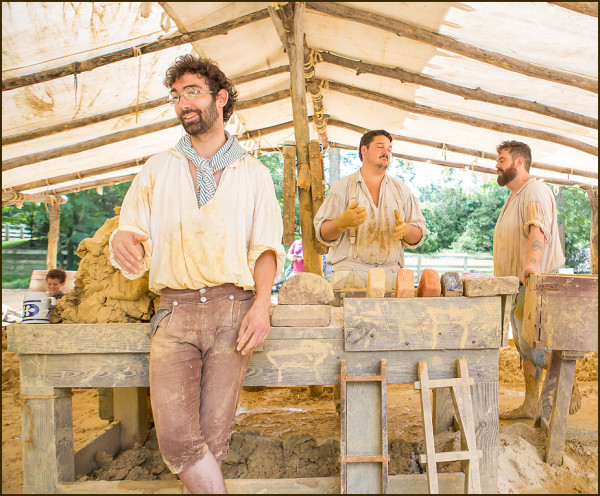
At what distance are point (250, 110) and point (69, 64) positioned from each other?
2.98 m

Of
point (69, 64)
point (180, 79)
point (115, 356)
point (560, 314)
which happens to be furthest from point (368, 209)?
point (69, 64)

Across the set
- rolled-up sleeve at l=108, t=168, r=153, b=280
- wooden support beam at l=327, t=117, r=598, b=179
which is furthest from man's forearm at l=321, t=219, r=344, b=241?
wooden support beam at l=327, t=117, r=598, b=179

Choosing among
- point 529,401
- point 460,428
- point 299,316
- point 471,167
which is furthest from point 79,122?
point 471,167

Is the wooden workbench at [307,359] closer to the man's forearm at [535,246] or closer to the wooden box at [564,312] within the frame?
the wooden box at [564,312]

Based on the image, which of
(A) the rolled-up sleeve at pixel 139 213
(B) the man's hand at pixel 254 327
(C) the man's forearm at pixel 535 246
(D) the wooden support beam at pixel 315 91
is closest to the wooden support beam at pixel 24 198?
(D) the wooden support beam at pixel 315 91

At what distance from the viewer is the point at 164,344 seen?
2.05 meters

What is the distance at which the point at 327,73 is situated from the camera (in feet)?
19.2

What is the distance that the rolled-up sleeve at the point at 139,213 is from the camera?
84.1 inches

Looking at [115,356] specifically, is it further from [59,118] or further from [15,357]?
[15,357]

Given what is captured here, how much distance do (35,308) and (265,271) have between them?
1.25 metres

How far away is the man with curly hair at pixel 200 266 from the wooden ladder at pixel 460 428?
0.87 m

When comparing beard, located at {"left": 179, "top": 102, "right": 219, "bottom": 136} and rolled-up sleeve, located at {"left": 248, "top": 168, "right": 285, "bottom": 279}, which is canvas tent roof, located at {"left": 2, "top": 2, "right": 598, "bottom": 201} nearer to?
beard, located at {"left": 179, "top": 102, "right": 219, "bottom": 136}

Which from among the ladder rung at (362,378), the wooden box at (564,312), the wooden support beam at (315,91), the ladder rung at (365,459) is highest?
the wooden support beam at (315,91)

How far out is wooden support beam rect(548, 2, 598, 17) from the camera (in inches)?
114
